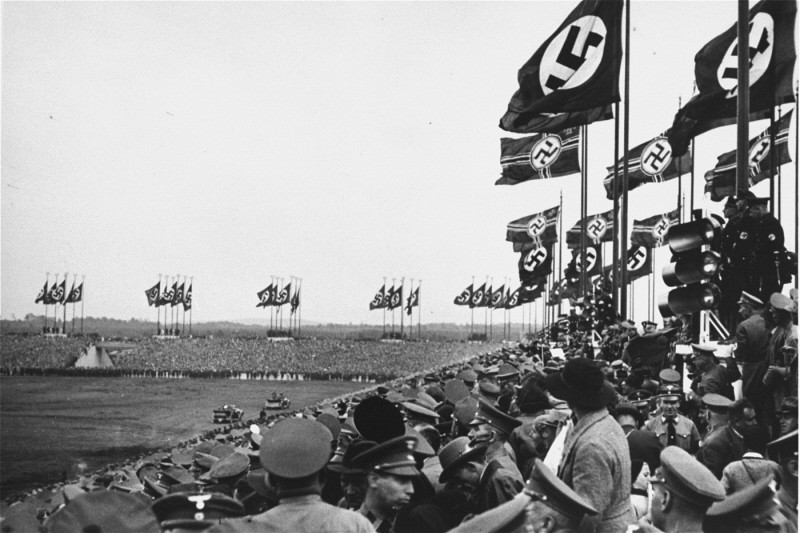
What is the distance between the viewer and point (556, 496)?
335 cm

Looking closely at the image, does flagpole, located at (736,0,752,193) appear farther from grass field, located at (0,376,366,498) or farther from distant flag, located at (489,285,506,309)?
distant flag, located at (489,285,506,309)

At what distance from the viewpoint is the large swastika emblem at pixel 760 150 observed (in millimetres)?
18953

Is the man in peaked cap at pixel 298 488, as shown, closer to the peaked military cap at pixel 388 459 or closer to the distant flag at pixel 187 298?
the peaked military cap at pixel 388 459

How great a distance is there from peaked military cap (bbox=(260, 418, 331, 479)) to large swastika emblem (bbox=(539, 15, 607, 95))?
9158mm

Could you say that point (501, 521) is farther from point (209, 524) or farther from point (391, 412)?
point (391, 412)

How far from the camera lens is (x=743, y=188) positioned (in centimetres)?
805

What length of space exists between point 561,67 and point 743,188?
174 inches

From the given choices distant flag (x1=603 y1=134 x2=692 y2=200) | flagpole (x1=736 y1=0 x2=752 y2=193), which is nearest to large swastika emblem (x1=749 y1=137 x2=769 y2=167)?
distant flag (x1=603 y1=134 x2=692 y2=200)

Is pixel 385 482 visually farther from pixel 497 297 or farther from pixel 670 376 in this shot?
pixel 497 297

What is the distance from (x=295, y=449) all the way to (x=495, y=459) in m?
1.60

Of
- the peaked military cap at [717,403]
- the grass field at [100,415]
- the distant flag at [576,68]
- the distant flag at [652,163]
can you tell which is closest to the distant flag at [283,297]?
the grass field at [100,415]

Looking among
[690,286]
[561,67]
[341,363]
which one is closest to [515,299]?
[341,363]

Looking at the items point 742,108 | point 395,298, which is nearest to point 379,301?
point 395,298

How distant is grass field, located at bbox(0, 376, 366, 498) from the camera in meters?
37.7
